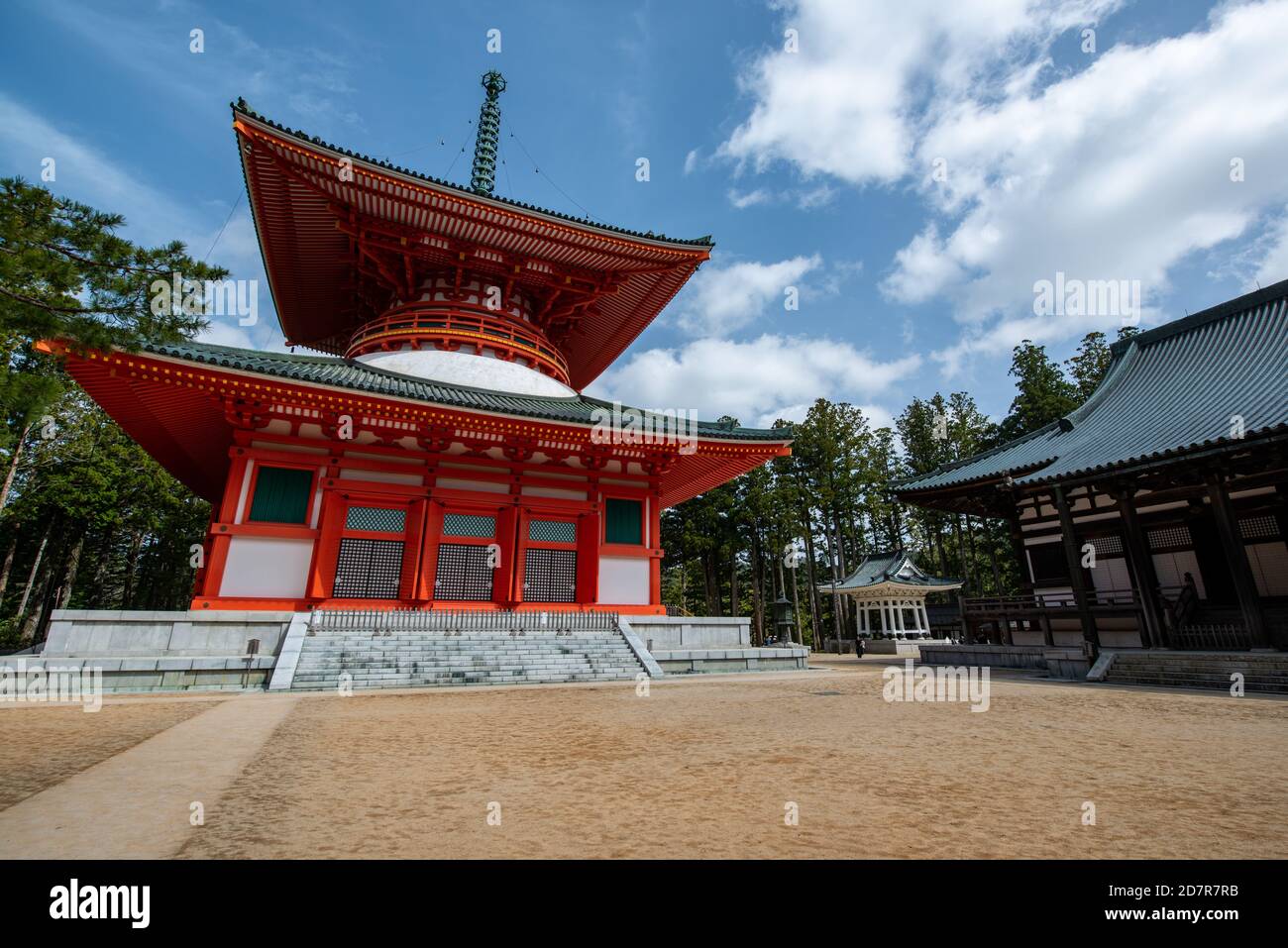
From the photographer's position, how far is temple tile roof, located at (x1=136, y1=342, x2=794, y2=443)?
35.3ft

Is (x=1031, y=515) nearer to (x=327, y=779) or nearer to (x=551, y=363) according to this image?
(x=551, y=363)

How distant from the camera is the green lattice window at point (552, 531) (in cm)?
1461

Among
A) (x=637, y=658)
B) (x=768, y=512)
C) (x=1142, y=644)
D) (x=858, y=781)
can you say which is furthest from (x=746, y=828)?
(x=768, y=512)

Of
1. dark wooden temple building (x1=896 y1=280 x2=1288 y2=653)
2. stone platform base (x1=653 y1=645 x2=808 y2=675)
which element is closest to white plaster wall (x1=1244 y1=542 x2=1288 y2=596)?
dark wooden temple building (x1=896 y1=280 x2=1288 y2=653)

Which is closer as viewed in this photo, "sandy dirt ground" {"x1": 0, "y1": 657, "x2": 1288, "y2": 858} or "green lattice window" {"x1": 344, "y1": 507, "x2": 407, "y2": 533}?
"sandy dirt ground" {"x1": 0, "y1": 657, "x2": 1288, "y2": 858}

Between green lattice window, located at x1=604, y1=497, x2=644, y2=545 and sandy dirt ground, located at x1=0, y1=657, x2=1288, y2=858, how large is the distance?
8.38m

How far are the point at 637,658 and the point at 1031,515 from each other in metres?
13.4

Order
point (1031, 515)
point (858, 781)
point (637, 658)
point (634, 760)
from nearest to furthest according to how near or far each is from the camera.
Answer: point (858, 781)
point (634, 760)
point (637, 658)
point (1031, 515)

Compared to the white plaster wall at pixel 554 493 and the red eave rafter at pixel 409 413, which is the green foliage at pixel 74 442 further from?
the white plaster wall at pixel 554 493

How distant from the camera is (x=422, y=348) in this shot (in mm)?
16234

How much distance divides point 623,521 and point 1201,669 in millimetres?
12450

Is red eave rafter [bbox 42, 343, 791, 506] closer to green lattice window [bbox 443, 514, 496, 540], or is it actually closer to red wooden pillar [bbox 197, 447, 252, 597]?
red wooden pillar [bbox 197, 447, 252, 597]
